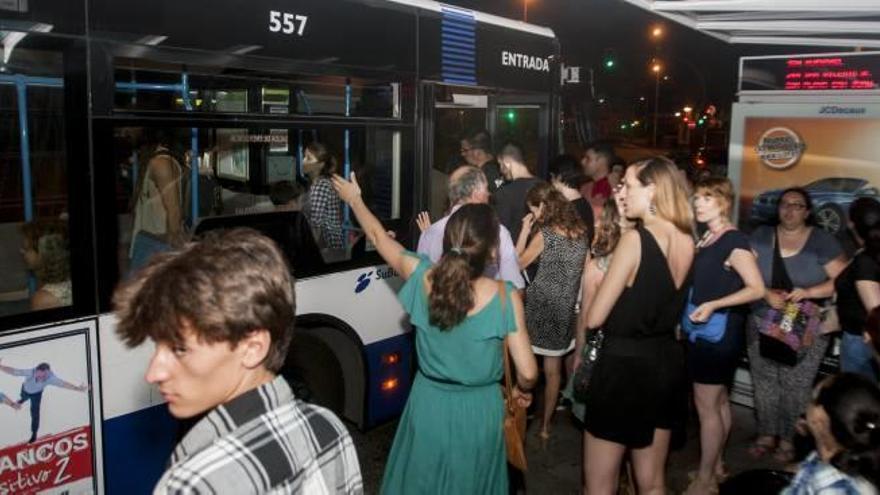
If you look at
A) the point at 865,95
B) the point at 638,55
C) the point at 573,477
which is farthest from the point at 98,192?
the point at 638,55

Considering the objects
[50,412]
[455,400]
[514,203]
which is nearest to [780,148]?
[514,203]

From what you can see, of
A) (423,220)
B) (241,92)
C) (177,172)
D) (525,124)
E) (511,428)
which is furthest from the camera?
(525,124)

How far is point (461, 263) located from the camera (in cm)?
309

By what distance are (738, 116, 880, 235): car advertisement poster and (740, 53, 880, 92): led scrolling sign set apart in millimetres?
338

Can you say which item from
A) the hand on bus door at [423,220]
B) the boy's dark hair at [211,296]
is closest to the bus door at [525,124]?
the hand on bus door at [423,220]

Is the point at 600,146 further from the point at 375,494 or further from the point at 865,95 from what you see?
the point at 375,494

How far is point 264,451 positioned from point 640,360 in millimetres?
2328

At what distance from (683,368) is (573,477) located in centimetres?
175

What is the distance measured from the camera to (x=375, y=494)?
4.69m

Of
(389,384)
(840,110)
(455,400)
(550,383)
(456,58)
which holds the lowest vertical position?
(550,383)

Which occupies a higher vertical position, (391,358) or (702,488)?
(391,358)

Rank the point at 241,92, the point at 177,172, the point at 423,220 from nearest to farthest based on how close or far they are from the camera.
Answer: the point at 177,172 < the point at 241,92 < the point at 423,220

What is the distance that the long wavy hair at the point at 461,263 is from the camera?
308 centimetres

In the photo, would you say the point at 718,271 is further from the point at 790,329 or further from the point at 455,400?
the point at 455,400
